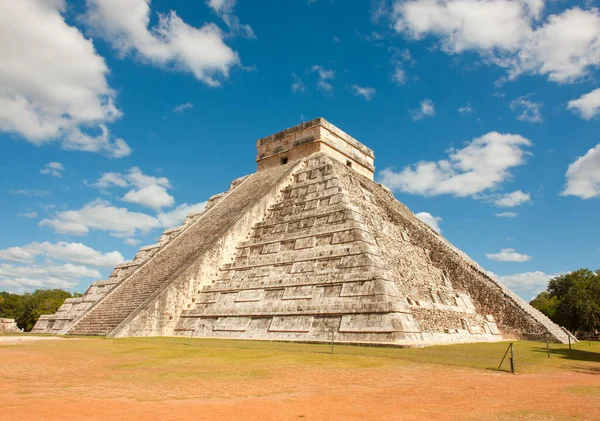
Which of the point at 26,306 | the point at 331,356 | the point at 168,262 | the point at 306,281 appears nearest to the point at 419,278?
the point at 306,281

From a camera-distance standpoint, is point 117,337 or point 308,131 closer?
point 117,337

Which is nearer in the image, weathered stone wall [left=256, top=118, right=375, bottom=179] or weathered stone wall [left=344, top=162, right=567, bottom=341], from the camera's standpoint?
weathered stone wall [left=344, top=162, right=567, bottom=341]

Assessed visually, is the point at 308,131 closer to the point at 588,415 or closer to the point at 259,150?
the point at 259,150

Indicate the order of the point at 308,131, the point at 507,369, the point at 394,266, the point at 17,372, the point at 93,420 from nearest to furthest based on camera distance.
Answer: the point at 93,420
the point at 17,372
the point at 507,369
the point at 394,266
the point at 308,131

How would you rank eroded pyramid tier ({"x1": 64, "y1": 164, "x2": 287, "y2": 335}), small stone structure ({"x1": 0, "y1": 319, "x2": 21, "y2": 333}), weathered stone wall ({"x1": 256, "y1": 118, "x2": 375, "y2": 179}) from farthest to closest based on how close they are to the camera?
weathered stone wall ({"x1": 256, "y1": 118, "x2": 375, "y2": 179}), small stone structure ({"x1": 0, "y1": 319, "x2": 21, "y2": 333}), eroded pyramid tier ({"x1": 64, "y1": 164, "x2": 287, "y2": 335})

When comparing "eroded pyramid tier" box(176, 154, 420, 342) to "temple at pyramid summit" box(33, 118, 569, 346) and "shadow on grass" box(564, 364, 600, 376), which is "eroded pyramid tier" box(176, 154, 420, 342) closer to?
"temple at pyramid summit" box(33, 118, 569, 346)

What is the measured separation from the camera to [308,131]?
934 inches

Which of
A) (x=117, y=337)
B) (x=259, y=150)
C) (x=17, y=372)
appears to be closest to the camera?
(x=17, y=372)

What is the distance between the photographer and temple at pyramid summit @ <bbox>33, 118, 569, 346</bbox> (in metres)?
13.0

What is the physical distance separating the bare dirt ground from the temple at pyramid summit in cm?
214

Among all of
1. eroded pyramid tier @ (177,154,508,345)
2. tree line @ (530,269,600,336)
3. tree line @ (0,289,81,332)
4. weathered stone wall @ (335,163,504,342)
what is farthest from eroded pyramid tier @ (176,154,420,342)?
tree line @ (0,289,81,332)

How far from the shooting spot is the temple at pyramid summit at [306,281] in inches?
512

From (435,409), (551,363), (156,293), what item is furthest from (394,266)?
(435,409)

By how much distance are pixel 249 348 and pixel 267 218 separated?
8.59 metres
